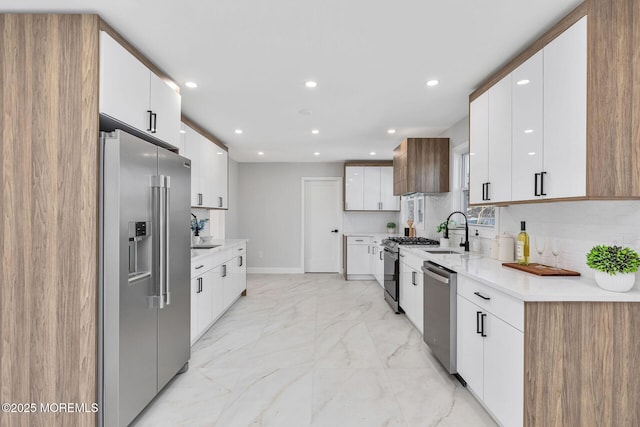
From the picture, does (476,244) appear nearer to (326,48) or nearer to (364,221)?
(326,48)

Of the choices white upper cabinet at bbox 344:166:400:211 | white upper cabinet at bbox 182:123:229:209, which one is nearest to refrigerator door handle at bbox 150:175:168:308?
white upper cabinet at bbox 182:123:229:209

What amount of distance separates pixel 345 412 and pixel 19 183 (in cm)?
A: 236

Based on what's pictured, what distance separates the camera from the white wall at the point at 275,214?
23.5 ft

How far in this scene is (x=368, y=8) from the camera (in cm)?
185

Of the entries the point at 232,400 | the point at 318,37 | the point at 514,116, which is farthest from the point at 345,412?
the point at 318,37

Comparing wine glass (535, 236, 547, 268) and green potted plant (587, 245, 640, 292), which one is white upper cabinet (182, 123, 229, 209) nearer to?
wine glass (535, 236, 547, 268)

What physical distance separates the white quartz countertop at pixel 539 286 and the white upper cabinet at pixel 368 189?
4.18m

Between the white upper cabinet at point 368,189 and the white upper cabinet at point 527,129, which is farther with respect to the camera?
the white upper cabinet at point 368,189

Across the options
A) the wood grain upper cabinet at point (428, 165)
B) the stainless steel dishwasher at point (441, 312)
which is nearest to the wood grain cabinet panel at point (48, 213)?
the stainless steel dishwasher at point (441, 312)

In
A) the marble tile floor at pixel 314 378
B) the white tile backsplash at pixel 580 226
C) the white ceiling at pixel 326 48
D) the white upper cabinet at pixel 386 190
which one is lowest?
the marble tile floor at pixel 314 378

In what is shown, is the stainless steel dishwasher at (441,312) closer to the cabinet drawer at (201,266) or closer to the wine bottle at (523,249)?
the wine bottle at (523,249)

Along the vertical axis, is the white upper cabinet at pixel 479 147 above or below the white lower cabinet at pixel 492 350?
above

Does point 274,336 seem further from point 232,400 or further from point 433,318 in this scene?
point 433,318

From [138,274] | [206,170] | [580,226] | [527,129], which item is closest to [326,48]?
[527,129]
